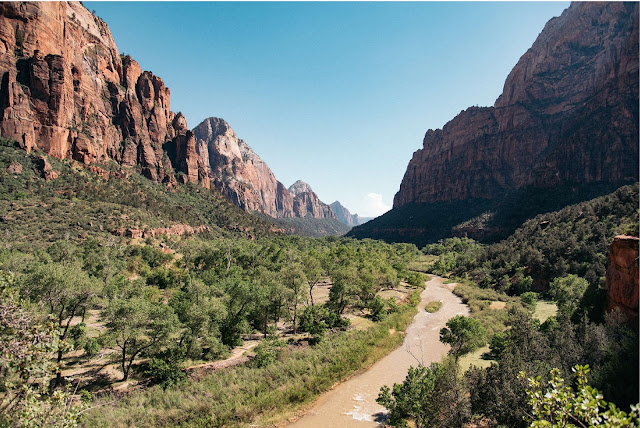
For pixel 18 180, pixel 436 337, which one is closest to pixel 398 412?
pixel 436 337

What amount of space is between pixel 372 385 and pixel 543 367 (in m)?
13.3

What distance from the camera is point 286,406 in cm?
2239

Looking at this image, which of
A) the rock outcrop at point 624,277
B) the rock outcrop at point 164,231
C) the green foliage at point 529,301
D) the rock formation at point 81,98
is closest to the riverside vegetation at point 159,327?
the rock outcrop at point 164,231

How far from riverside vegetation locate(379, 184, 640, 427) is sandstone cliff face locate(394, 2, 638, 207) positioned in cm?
6713

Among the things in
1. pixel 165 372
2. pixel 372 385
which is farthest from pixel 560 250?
pixel 165 372

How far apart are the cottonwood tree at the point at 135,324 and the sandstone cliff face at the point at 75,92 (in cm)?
8608

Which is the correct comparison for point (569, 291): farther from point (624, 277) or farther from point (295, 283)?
point (295, 283)

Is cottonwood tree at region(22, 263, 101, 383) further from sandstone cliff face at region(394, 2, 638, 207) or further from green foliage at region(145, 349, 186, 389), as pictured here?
sandstone cliff face at region(394, 2, 638, 207)

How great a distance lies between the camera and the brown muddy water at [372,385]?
2125 cm

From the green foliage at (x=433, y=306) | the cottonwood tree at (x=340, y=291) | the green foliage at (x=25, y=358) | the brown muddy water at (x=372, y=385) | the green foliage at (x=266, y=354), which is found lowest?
the brown muddy water at (x=372, y=385)

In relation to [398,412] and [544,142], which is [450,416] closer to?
[398,412]

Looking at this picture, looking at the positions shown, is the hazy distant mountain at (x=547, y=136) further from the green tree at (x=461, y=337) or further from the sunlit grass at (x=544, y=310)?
the green tree at (x=461, y=337)

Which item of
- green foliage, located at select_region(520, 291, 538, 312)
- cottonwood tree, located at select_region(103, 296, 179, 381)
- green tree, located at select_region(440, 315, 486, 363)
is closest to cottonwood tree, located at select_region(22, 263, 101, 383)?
cottonwood tree, located at select_region(103, 296, 179, 381)

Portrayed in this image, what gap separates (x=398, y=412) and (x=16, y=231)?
234 feet
